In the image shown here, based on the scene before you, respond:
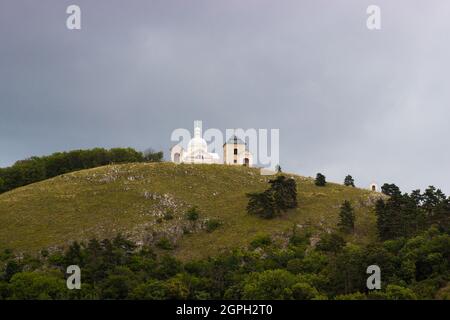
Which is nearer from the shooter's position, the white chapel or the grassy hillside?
the grassy hillside

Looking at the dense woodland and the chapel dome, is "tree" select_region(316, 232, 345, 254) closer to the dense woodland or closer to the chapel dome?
the dense woodland

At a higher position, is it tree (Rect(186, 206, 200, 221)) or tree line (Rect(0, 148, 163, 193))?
tree line (Rect(0, 148, 163, 193))

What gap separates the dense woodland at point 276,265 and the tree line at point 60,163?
34.9m

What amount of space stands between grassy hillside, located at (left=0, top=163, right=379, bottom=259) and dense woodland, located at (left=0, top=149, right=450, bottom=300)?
2118 mm

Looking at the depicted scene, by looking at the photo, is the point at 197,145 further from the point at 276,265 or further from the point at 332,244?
the point at 276,265

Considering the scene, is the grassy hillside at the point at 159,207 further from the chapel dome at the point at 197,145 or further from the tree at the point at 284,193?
the chapel dome at the point at 197,145

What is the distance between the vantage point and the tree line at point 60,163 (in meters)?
111

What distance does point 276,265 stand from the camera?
6894cm

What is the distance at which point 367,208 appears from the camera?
88750 millimetres

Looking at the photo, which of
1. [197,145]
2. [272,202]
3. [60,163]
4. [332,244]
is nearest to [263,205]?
[272,202]

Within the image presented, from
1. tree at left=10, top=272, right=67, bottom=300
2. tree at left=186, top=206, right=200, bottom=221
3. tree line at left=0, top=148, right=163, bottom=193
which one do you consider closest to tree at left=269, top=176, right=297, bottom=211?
tree at left=186, top=206, right=200, bottom=221

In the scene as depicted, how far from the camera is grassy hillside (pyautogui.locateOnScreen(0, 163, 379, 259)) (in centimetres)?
8144

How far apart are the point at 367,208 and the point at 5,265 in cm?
4295
